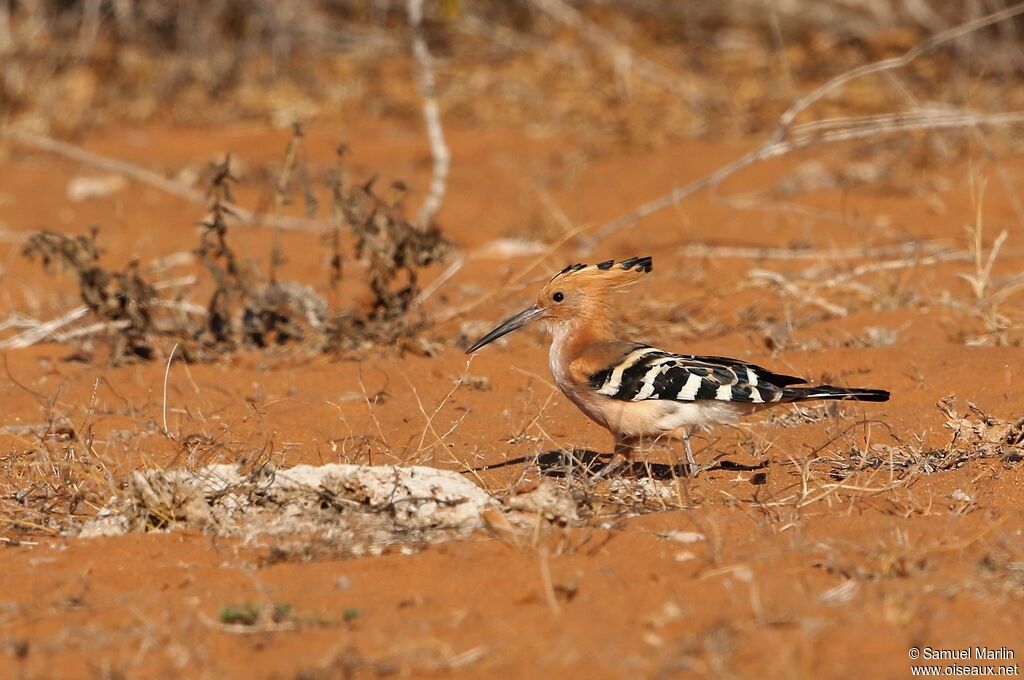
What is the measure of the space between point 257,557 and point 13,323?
3.32 meters

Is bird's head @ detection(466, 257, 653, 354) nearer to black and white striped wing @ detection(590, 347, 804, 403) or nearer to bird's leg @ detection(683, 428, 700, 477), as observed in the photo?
black and white striped wing @ detection(590, 347, 804, 403)

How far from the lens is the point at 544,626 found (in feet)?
10.7

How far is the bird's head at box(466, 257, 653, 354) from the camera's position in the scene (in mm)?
5168

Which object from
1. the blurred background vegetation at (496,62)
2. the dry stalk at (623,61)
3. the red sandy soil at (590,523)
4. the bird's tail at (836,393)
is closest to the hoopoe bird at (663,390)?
the bird's tail at (836,393)

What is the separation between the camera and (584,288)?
5188 millimetres

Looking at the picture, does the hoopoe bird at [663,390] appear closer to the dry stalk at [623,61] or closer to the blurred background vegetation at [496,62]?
the dry stalk at [623,61]

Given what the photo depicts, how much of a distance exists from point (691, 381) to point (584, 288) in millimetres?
723

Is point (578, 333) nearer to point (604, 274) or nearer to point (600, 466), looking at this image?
point (604, 274)

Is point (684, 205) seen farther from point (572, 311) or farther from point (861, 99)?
point (572, 311)

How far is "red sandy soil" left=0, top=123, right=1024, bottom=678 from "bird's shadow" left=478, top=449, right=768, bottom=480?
7 cm

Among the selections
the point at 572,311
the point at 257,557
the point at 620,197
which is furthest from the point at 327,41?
the point at 257,557

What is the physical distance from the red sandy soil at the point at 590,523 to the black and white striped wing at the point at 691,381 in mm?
169

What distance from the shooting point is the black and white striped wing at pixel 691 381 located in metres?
4.62

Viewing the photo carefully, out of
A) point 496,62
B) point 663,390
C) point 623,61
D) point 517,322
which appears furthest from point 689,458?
point 496,62
